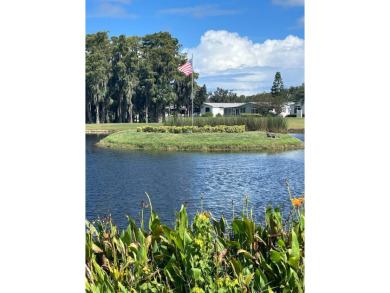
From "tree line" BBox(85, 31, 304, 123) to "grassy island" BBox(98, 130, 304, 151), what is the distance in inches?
18.6

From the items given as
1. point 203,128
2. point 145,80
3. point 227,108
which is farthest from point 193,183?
point 203,128

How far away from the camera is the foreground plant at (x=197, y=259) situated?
2.04 m

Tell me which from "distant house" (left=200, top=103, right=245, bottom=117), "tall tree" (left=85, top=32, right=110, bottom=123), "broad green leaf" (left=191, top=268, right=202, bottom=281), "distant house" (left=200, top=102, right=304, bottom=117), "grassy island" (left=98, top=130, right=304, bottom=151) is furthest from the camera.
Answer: "grassy island" (left=98, top=130, right=304, bottom=151)

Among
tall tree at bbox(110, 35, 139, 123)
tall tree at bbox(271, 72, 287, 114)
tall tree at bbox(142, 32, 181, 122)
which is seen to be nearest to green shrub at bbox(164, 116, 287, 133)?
tall tree at bbox(142, 32, 181, 122)

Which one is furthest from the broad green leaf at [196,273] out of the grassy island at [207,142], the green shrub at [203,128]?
the green shrub at [203,128]

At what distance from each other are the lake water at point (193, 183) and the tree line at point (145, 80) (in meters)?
0.81

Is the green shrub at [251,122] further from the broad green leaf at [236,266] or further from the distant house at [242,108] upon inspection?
the broad green leaf at [236,266]

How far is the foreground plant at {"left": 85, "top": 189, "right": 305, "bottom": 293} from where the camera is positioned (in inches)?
80.2

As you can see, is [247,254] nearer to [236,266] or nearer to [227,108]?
[236,266]

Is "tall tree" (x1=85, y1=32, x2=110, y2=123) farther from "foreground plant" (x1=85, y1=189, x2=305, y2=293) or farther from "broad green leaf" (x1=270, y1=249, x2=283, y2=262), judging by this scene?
"broad green leaf" (x1=270, y1=249, x2=283, y2=262)

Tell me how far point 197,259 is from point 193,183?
259 cm

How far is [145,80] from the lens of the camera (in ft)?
17.8
